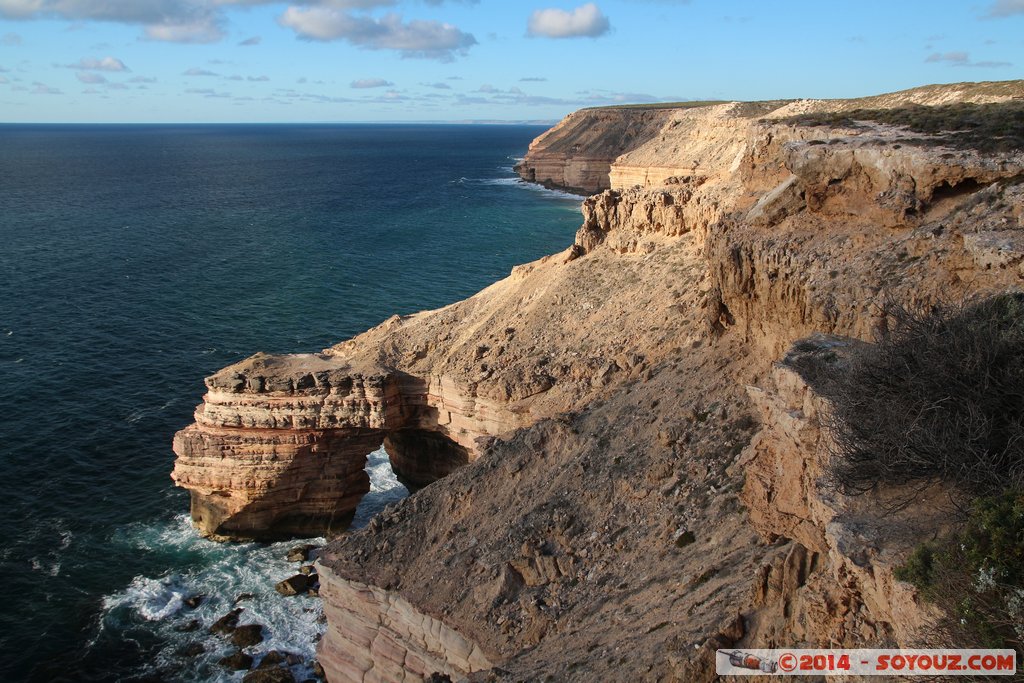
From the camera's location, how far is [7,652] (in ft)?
82.9

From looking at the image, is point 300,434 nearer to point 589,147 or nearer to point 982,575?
point 982,575

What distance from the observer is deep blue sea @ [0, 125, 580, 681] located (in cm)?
2733

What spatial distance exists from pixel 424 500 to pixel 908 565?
15490mm

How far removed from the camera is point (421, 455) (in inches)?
1356

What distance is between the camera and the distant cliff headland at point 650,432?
39.8 ft

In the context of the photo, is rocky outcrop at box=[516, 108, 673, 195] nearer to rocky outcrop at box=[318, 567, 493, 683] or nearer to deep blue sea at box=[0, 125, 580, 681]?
deep blue sea at box=[0, 125, 580, 681]

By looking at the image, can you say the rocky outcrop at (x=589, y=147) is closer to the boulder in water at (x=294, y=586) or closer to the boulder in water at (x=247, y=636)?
the boulder in water at (x=294, y=586)

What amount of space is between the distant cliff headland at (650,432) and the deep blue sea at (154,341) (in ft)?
12.8

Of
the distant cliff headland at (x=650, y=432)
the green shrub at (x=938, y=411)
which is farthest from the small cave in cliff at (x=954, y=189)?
the green shrub at (x=938, y=411)

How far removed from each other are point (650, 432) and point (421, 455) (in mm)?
15289

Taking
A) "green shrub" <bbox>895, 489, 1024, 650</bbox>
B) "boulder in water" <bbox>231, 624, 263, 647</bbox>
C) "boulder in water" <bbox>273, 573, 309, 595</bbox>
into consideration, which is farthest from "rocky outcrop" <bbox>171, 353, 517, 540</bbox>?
"green shrub" <bbox>895, 489, 1024, 650</bbox>

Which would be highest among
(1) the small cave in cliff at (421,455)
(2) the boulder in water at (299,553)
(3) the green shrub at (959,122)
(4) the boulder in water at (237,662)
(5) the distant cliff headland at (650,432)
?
(3) the green shrub at (959,122)

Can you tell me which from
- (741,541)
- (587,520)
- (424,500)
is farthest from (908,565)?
(424,500)

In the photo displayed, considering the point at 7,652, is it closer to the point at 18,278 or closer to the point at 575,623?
the point at 575,623
